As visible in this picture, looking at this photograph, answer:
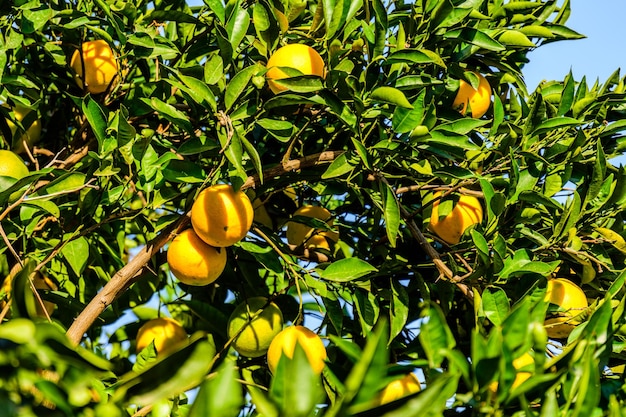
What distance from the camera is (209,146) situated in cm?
145

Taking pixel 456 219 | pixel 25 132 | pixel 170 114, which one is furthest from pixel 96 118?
pixel 456 219

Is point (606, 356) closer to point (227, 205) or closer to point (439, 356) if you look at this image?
point (439, 356)

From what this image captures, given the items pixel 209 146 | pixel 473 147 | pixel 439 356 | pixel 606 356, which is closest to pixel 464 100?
pixel 473 147

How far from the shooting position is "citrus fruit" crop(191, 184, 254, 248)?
4.71 ft

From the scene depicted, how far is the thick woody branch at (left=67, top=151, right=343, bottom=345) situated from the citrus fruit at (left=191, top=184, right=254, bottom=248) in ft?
0.20

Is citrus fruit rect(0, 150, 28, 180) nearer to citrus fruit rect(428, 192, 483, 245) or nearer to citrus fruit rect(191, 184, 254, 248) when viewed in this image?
citrus fruit rect(191, 184, 254, 248)

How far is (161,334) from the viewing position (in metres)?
1.84

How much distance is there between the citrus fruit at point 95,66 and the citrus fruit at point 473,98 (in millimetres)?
915

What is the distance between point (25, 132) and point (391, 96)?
1.08m

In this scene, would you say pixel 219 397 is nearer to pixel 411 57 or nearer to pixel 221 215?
pixel 221 215

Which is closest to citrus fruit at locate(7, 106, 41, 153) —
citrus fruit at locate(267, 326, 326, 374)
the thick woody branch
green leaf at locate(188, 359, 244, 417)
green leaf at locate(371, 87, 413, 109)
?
the thick woody branch

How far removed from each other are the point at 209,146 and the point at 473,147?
20.8 inches

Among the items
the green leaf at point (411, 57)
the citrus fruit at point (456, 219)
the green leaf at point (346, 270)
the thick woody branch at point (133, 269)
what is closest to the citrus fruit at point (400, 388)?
the green leaf at point (346, 270)

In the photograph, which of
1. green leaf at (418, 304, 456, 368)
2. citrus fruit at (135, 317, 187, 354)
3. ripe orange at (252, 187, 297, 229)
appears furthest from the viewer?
ripe orange at (252, 187, 297, 229)
